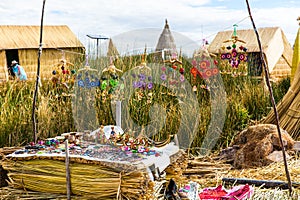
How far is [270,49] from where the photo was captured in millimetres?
9883

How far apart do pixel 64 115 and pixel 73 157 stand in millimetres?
2613

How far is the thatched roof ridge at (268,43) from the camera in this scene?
993cm

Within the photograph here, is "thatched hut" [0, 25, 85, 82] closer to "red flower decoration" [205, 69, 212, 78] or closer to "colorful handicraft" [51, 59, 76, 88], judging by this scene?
"colorful handicraft" [51, 59, 76, 88]

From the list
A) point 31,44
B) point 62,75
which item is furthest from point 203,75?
point 31,44

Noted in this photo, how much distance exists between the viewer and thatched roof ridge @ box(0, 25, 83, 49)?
12578 millimetres

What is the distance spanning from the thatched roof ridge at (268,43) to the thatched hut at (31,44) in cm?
388

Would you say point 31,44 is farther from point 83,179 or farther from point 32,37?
point 83,179

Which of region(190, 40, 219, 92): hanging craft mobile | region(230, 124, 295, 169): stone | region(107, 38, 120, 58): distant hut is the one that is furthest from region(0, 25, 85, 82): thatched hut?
region(230, 124, 295, 169): stone

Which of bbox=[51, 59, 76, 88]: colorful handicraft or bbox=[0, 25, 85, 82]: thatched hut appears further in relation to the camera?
bbox=[0, 25, 85, 82]: thatched hut

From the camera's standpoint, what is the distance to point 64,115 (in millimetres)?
5711

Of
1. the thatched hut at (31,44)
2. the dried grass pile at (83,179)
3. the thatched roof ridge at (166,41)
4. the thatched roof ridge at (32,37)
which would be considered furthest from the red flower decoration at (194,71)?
the thatched roof ridge at (32,37)

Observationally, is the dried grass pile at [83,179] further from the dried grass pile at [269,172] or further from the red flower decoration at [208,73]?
the red flower decoration at [208,73]

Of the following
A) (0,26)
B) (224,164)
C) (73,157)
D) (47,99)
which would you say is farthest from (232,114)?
(0,26)

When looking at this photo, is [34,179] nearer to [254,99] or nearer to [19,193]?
[19,193]
